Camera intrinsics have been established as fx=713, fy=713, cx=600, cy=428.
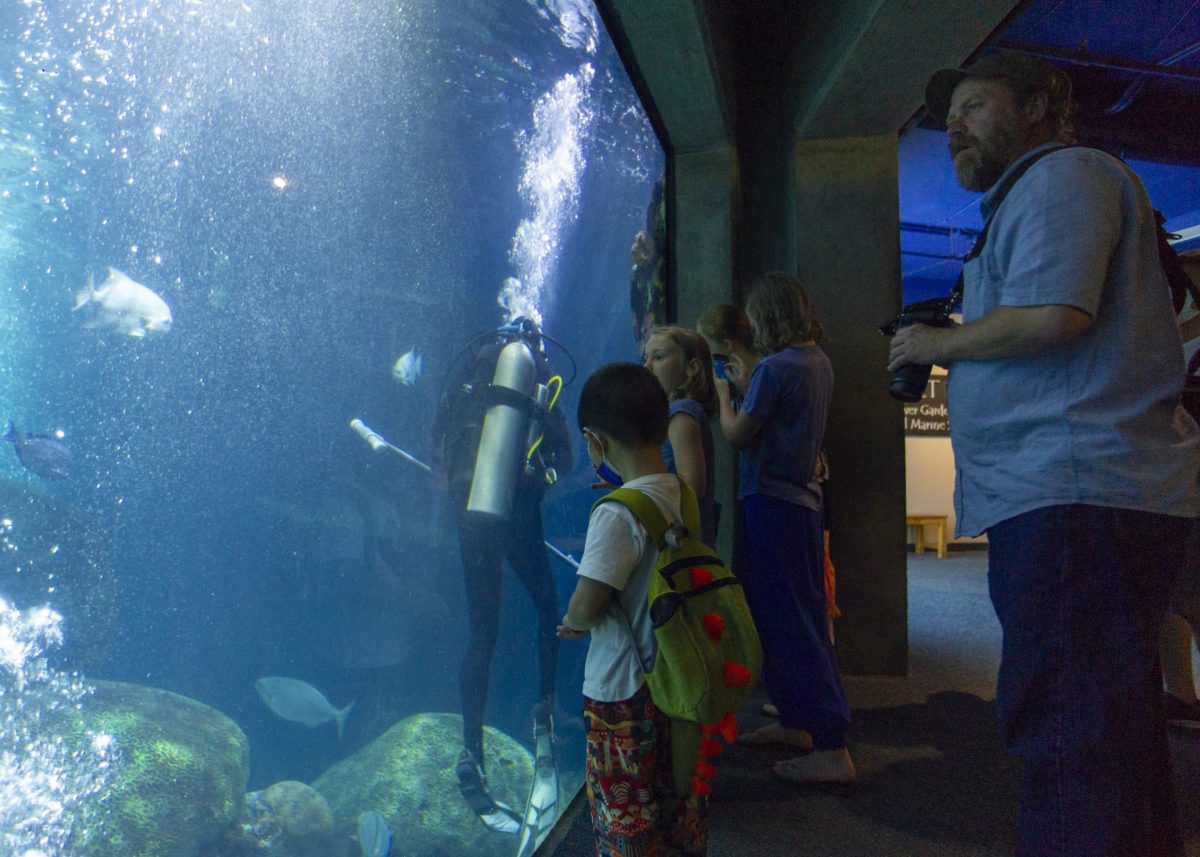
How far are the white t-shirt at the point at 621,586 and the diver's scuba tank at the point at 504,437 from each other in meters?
0.59

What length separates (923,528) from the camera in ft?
38.5

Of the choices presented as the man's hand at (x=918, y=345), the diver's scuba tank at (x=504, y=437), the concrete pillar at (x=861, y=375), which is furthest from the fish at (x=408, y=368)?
the concrete pillar at (x=861, y=375)

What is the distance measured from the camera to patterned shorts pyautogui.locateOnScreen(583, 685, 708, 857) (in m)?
1.37

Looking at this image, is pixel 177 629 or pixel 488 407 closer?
pixel 177 629

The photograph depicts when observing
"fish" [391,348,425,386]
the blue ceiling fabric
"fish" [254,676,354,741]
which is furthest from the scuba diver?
the blue ceiling fabric

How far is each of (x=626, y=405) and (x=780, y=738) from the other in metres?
2.09

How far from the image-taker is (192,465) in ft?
4.48

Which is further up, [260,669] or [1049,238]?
[1049,238]

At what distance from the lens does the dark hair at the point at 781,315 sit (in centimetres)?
272

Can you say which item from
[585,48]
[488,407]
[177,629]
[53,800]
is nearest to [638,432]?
[488,407]

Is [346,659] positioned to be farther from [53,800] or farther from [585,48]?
[585,48]

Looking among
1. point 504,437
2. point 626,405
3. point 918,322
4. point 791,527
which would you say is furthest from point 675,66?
point 626,405

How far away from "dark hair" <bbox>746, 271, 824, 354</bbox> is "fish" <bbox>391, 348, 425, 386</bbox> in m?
1.45

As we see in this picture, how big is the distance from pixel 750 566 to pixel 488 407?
50.7 inches
